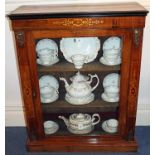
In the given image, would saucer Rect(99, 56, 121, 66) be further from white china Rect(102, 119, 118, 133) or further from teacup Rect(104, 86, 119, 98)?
white china Rect(102, 119, 118, 133)

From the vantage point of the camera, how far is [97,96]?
132 centimetres

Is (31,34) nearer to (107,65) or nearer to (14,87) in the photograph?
(107,65)

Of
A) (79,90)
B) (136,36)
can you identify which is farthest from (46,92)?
(136,36)

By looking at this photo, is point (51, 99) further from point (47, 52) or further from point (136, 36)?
point (136, 36)

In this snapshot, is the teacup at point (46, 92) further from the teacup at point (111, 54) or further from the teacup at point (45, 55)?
the teacup at point (111, 54)

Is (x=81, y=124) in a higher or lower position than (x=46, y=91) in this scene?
lower

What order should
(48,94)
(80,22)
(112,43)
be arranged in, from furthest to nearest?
(48,94)
(112,43)
(80,22)

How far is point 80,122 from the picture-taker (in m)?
1.33

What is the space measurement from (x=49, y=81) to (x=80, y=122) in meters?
0.27

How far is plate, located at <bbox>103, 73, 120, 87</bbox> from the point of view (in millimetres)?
1242

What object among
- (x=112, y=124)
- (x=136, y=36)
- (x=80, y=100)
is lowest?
(x=112, y=124)

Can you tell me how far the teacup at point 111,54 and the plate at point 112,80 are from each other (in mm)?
82
